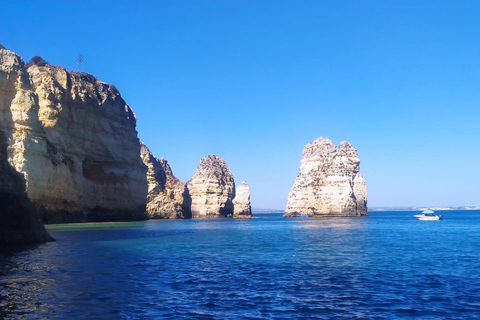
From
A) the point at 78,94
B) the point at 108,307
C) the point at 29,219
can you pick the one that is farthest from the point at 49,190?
the point at 108,307

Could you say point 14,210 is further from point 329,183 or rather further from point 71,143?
point 329,183

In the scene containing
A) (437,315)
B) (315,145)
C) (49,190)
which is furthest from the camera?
(315,145)

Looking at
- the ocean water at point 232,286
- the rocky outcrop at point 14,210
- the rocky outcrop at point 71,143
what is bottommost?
the ocean water at point 232,286

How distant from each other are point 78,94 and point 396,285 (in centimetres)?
5376

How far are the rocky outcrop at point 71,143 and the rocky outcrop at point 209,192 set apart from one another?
45262mm

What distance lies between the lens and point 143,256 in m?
20.5

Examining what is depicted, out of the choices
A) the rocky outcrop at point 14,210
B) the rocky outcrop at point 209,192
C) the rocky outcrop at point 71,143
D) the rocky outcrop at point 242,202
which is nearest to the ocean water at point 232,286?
the rocky outcrop at point 14,210

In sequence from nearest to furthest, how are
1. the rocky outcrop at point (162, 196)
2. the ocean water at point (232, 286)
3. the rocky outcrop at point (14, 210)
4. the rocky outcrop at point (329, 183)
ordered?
the ocean water at point (232, 286) < the rocky outcrop at point (14, 210) < the rocky outcrop at point (162, 196) < the rocky outcrop at point (329, 183)

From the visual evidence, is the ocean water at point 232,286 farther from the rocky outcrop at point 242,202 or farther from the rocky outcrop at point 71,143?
the rocky outcrop at point 242,202

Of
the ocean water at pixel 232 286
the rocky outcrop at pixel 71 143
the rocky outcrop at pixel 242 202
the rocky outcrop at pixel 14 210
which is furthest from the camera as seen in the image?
the rocky outcrop at pixel 242 202

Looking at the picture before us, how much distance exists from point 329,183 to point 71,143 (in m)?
67.7

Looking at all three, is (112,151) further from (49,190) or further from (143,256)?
(143,256)

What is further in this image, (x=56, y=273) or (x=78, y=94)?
(x=78, y=94)

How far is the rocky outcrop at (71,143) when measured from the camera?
43625 mm
